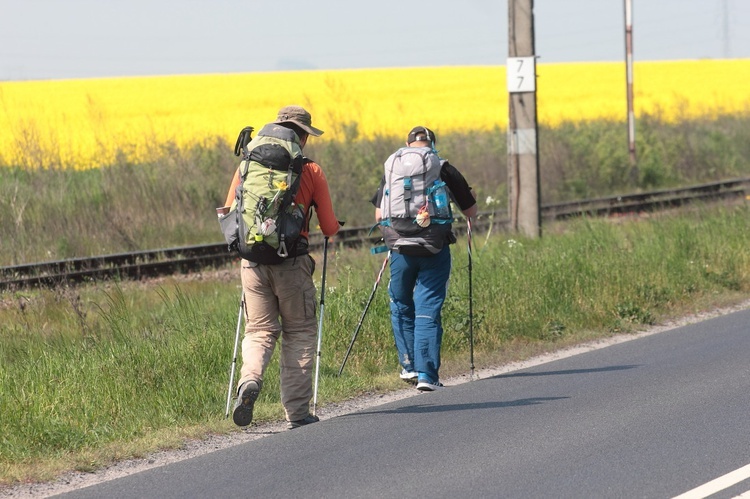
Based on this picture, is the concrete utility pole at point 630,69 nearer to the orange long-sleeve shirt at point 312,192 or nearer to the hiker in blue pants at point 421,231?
the hiker in blue pants at point 421,231

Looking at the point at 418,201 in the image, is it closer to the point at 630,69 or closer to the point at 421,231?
the point at 421,231

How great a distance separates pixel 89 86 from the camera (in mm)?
53188

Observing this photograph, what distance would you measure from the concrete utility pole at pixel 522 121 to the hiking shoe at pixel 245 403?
27.9 ft

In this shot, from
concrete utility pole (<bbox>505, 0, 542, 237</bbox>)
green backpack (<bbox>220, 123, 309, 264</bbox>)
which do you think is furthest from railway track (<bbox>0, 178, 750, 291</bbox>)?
green backpack (<bbox>220, 123, 309, 264</bbox>)

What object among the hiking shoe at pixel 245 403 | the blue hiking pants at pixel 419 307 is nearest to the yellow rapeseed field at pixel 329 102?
the blue hiking pants at pixel 419 307

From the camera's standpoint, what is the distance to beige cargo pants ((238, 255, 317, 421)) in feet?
24.2

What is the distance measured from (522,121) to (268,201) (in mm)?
8414

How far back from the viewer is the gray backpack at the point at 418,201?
28.2 ft

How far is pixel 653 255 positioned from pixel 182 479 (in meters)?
8.97

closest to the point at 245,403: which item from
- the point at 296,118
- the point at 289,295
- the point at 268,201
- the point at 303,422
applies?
the point at 303,422

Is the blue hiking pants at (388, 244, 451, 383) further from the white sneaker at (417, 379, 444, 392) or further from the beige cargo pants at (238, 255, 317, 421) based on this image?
the beige cargo pants at (238, 255, 317, 421)

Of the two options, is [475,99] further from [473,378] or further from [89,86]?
[473,378]

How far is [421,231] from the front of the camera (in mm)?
8648

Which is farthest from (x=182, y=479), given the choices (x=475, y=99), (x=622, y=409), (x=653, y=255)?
(x=475, y=99)
